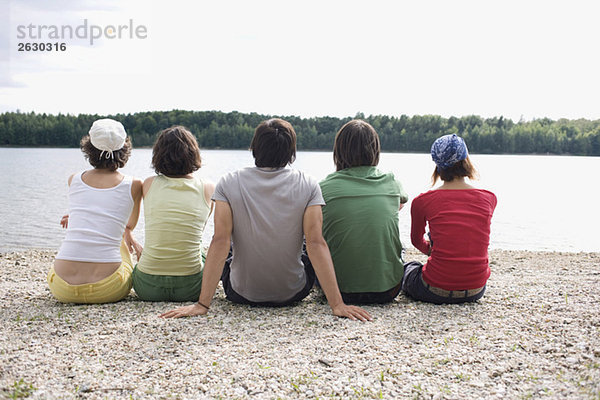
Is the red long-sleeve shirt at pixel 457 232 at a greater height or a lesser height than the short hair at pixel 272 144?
lesser

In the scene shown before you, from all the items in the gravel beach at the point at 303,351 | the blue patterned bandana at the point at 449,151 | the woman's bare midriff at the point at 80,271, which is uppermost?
the blue patterned bandana at the point at 449,151

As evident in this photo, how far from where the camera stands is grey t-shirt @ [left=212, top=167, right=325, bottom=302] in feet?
11.8

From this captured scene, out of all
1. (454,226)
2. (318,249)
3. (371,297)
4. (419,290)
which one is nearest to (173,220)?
(318,249)

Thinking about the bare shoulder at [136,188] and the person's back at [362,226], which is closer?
the person's back at [362,226]

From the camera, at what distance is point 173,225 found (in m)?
4.08

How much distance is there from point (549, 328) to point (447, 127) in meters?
83.6

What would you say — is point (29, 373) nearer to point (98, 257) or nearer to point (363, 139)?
point (98, 257)

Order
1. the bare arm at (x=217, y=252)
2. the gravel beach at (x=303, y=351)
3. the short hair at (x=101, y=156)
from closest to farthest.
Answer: the gravel beach at (x=303, y=351)
the bare arm at (x=217, y=252)
the short hair at (x=101, y=156)

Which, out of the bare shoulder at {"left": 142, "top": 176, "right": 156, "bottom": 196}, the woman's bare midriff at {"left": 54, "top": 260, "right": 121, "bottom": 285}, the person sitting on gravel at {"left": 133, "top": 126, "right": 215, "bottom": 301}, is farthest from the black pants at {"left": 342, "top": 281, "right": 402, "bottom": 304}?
the woman's bare midriff at {"left": 54, "top": 260, "right": 121, "bottom": 285}

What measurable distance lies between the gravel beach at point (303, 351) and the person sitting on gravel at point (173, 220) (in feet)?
0.76

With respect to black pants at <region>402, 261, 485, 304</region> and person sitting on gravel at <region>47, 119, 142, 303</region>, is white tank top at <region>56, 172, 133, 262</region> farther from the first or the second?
black pants at <region>402, 261, 485, 304</region>

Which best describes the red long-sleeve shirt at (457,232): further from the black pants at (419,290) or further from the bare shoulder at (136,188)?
the bare shoulder at (136,188)

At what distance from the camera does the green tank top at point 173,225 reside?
408 cm

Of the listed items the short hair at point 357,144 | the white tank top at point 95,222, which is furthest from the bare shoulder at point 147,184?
the short hair at point 357,144
